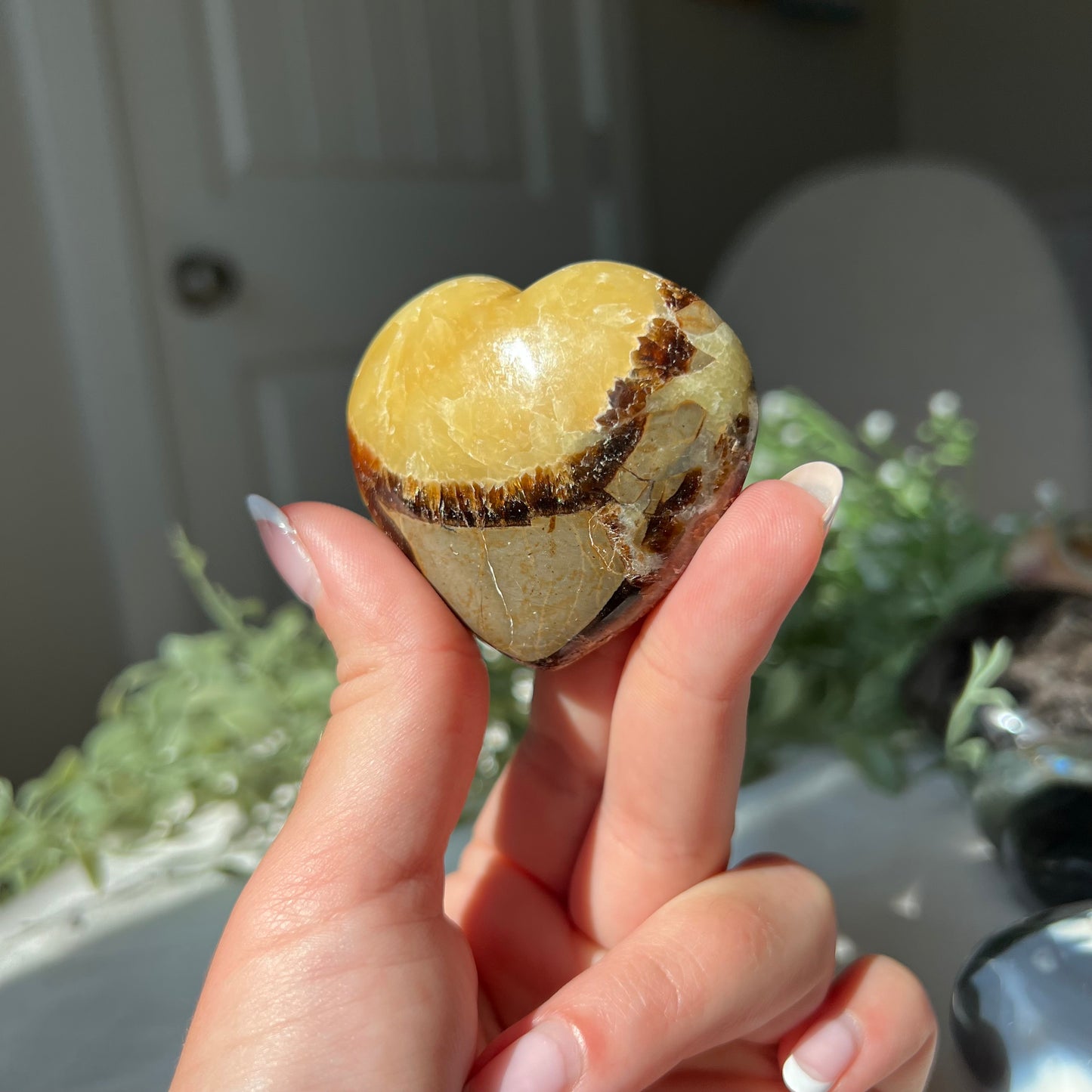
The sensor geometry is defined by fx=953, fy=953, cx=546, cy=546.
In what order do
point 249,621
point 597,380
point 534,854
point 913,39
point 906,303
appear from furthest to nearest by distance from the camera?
point 913,39, point 906,303, point 249,621, point 534,854, point 597,380

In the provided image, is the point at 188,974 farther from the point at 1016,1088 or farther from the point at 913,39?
the point at 913,39

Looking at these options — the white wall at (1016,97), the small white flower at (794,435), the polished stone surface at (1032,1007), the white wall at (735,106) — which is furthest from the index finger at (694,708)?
the white wall at (1016,97)

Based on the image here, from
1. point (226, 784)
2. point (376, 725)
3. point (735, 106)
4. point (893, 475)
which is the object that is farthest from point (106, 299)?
point (735, 106)

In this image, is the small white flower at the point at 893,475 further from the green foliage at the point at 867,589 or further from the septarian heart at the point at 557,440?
the septarian heart at the point at 557,440

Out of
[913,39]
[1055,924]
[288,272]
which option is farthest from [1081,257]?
[1055,924]

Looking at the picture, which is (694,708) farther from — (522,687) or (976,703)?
(522,687)

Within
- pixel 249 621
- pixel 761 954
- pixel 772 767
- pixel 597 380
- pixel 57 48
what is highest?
pixel 57 48
